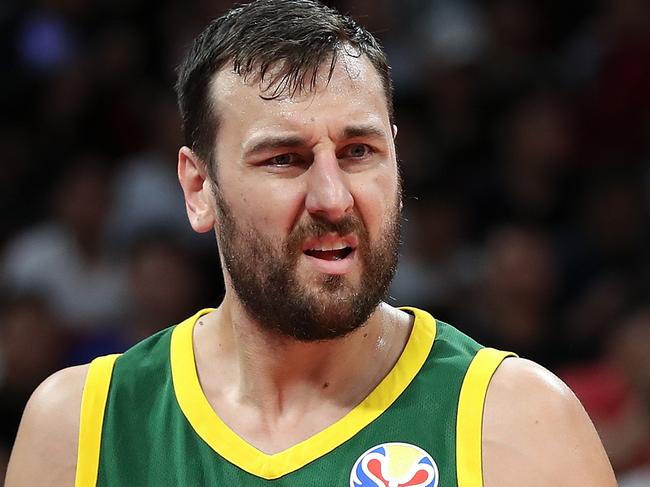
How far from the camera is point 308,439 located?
277cm

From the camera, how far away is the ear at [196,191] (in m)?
2.93

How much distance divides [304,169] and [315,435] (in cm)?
59

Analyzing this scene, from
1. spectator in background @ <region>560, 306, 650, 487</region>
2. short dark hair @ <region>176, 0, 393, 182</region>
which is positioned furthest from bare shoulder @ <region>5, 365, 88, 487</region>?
spectator in background @ <region>560, 306, 650, 487</region>

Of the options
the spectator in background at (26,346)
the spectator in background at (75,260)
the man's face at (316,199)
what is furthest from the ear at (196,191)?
the spectator in background at (75,260)

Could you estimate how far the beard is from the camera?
8.79 feet

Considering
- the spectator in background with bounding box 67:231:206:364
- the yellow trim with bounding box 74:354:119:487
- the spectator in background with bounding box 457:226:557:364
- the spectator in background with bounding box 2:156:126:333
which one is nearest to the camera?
the yellow trim with bounding box 74:354:119:487

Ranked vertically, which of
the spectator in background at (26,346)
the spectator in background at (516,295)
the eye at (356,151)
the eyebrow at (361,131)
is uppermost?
the eyebrow at (361,131)

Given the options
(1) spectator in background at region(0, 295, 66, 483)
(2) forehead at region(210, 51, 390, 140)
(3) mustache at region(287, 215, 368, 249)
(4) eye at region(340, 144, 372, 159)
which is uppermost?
(2) forehead at region(210, 51, 390, 140)

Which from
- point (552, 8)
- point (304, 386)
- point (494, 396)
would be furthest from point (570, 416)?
point (552, 8)

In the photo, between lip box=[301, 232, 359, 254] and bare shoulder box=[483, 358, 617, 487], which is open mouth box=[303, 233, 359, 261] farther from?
bare shoulder box=[483, 358, 617, 487]

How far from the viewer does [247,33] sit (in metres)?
2.80

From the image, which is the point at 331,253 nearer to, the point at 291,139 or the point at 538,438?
the point at 291,139

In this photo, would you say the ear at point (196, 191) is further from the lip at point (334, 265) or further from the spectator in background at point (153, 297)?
the spectator in background at point (153, 297)

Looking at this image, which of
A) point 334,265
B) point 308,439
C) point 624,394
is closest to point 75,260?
point 624,394
